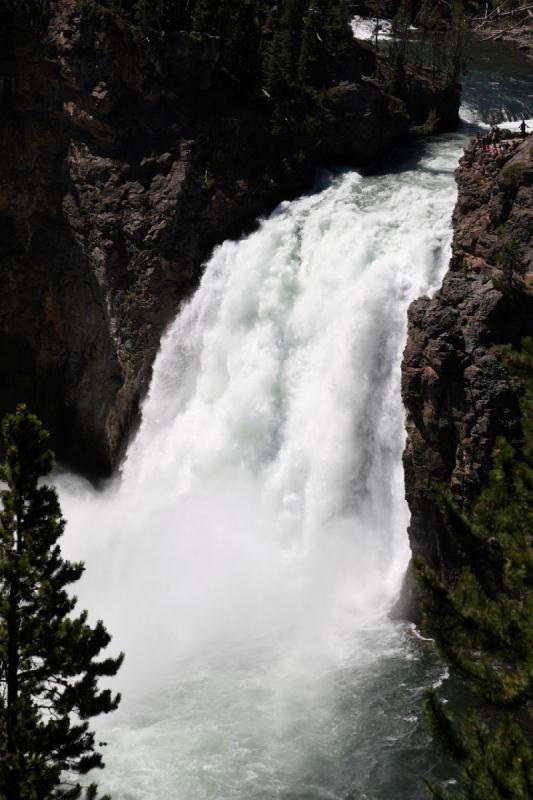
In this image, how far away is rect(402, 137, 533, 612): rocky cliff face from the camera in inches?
989

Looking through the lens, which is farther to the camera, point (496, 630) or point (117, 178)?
point (117, 178)

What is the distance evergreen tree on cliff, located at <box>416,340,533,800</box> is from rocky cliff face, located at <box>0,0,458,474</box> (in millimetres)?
27120

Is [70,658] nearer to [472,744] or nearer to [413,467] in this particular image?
[472,744]

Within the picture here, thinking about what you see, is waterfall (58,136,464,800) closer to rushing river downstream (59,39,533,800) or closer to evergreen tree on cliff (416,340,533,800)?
rushing river downstream (59,39,533,800)

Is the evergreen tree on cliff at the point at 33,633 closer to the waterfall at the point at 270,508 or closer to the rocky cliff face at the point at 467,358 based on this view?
the waterfall at the point at 270,508

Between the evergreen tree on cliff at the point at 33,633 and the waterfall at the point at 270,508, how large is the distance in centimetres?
582

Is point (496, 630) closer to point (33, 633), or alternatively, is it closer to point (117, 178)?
point (33, 633)

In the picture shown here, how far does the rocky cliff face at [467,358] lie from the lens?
25125mm

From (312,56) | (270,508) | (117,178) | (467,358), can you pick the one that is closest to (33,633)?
(467,358)

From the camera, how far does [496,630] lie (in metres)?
13.0

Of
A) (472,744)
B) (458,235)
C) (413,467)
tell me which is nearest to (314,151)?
(458,235)

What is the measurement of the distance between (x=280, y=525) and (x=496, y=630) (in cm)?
1996

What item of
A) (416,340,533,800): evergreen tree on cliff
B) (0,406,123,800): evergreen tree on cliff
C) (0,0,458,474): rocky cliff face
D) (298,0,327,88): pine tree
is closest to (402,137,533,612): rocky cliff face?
(416,340,533,800): evergreen tree on cliff

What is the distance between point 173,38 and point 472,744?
3611 cm
